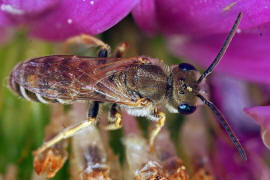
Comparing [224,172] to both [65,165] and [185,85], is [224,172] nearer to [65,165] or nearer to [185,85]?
[185,85]

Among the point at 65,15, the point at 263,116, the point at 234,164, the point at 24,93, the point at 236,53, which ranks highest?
the point at 65,15

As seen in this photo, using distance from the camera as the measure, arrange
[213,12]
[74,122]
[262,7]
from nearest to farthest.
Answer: [262,7] < [213,12] < [74,122]

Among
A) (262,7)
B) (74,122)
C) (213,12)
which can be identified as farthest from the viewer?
(74,122)

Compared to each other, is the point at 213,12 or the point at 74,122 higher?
the point at 213,12

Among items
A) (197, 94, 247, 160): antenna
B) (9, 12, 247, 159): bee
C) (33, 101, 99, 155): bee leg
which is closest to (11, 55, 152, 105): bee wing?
(9, 12, 247, 159): bee

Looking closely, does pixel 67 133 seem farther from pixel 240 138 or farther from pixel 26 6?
pixel 240 138

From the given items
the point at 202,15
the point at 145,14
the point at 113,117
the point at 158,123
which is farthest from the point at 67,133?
the point at 202,15

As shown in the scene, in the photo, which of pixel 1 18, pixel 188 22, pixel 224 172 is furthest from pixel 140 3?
pixel 224 172
